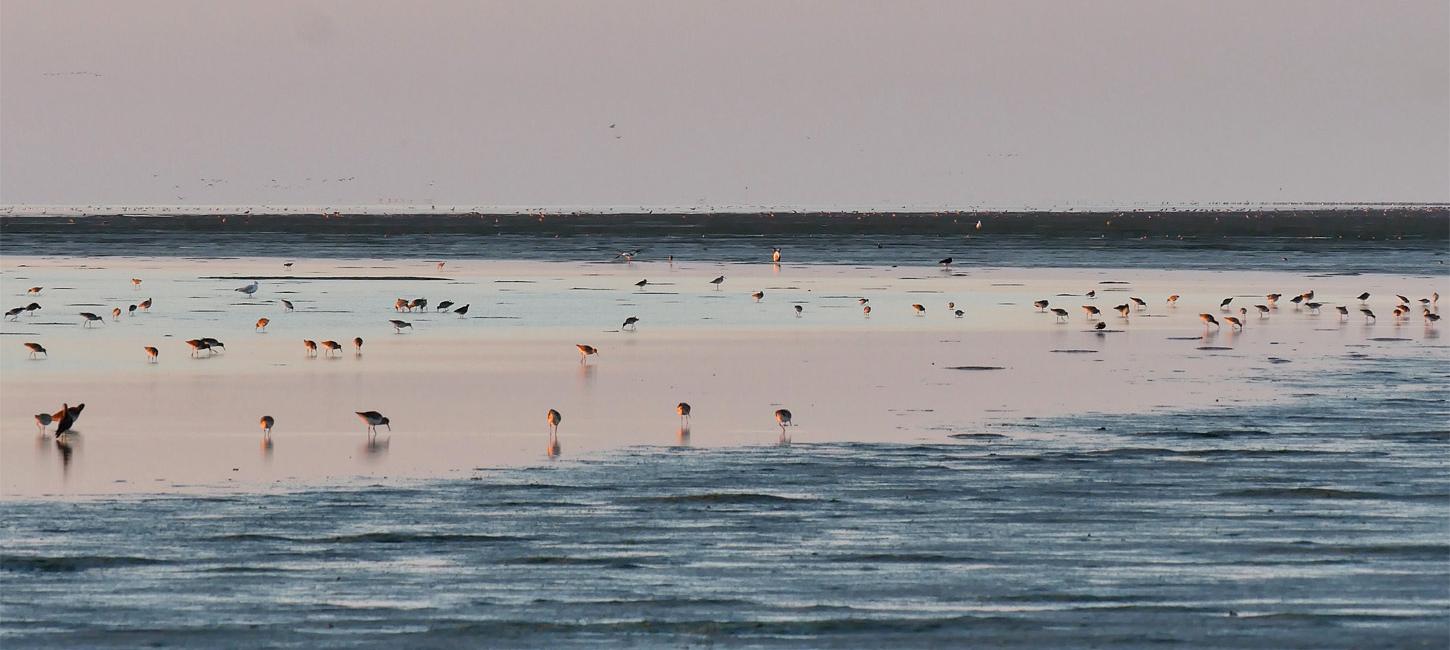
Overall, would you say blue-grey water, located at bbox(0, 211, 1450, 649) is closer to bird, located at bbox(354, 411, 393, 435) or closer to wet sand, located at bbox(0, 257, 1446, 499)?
wet sand, located at bbox(0, 257, 1446, 499)

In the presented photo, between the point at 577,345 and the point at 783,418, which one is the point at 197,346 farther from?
the point at 783,418

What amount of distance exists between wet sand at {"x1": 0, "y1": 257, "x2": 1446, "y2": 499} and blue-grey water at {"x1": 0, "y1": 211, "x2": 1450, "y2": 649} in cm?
170

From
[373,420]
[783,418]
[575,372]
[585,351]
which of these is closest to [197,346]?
[585,351]

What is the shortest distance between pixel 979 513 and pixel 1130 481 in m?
2.42

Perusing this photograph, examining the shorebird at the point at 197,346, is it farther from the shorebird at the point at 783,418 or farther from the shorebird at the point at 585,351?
the shorebird at the point at 783,418

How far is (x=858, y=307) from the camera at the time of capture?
155 ft

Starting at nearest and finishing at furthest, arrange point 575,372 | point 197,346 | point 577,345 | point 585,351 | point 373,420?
point 373,420 → point 575,372 → point 585,351 → point 197,346 → point 577,345

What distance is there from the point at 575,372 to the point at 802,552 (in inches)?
598

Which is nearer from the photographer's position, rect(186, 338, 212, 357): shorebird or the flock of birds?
the flock of birds

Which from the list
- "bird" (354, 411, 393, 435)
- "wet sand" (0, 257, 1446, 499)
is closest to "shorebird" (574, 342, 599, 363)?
"wet sand" (0, 257, 1446, 499)

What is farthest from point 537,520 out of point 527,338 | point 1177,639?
point 527,338

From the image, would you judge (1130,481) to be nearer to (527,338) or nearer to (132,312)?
(527,338)

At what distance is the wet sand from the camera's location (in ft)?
67.0

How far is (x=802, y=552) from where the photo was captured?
1462cm
